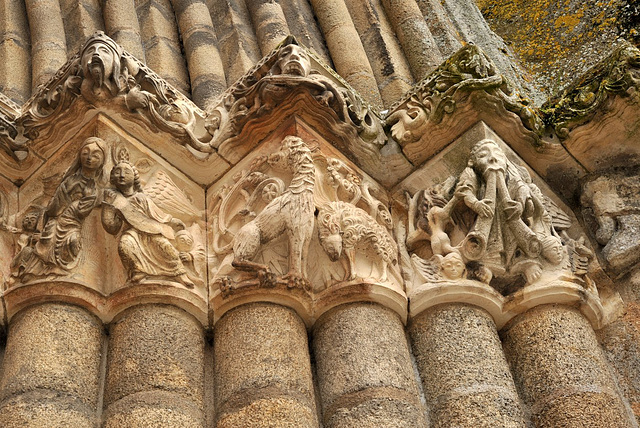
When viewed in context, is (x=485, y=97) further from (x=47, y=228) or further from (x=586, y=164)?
(x=47, y=228)

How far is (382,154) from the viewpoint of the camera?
355 cm

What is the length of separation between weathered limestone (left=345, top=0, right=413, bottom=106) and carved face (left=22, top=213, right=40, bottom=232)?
6.20 ft

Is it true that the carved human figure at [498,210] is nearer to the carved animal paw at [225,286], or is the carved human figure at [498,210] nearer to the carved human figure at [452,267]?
the carved human figure at [452,267]

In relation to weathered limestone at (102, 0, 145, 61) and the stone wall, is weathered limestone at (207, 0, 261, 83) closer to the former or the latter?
weathered limestone at (102, 0, 145, 61)

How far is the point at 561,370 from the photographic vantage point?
9.55 feet

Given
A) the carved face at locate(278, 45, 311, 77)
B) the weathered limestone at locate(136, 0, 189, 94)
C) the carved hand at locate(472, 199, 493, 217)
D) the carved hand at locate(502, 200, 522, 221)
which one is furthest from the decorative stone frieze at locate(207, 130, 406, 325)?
the weathered limestone at locate(136, 0, 189, 94)

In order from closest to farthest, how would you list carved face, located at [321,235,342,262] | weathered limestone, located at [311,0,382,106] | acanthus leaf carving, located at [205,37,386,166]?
carved face, located at [321,235,342,262] < acanthus leaf carving, located at [205,37,386,166] < weathered limestone, located at [311,0,382,106]

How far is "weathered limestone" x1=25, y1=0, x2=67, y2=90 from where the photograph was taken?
4.30 m

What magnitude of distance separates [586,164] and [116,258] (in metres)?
2.04

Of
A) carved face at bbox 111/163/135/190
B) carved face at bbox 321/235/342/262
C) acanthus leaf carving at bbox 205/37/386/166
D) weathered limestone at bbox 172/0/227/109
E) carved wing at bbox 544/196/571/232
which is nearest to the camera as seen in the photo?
carved face at bbox 321/235/342/262

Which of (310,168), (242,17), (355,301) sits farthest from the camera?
(242,17)

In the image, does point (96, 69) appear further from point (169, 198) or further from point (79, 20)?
point (79, 20)

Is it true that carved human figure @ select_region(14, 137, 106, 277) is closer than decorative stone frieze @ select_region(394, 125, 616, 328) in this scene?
Yes

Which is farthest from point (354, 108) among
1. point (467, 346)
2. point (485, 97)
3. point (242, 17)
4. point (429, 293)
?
point (242, 17)
